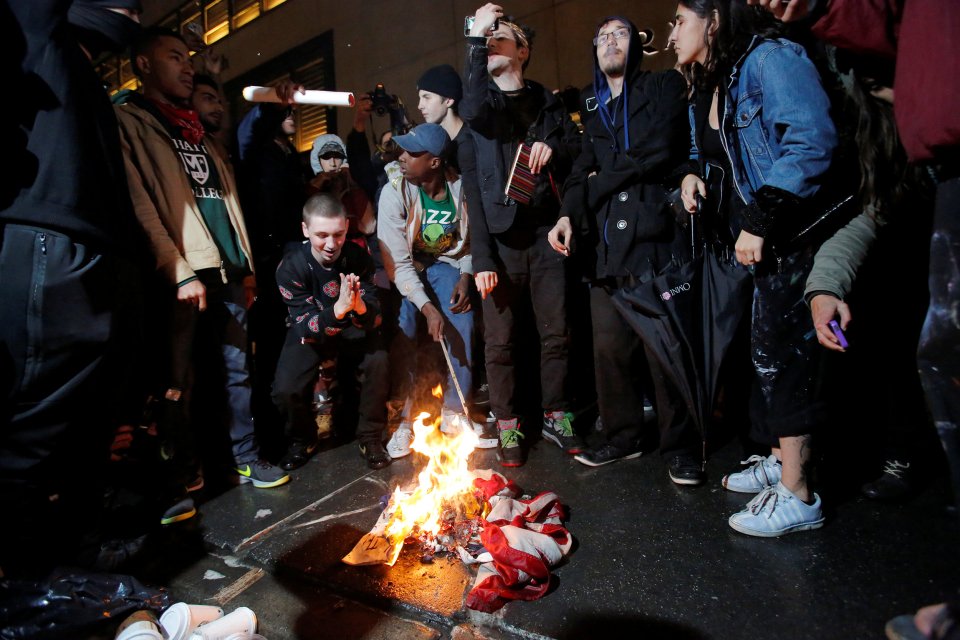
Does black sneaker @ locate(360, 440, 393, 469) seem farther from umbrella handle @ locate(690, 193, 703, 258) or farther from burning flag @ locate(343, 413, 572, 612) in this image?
umbrella handle @ locate(690, 193, 703, 258)

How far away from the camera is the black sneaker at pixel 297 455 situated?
13.3 ft

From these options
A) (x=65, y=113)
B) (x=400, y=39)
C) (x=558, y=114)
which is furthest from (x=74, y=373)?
(x=400, y=39)

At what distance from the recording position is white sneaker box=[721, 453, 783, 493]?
9.78 ft

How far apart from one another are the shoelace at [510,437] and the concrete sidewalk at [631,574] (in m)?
0.49

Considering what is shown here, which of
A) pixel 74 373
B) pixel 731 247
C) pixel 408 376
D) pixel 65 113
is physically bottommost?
pixel 408 376

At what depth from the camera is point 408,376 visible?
4.64 metres

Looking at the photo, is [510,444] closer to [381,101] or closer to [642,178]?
[642,178]

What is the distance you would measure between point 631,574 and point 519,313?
202 centimetres

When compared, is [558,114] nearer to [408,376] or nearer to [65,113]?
[408,376]

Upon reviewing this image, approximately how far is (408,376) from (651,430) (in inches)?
78.9

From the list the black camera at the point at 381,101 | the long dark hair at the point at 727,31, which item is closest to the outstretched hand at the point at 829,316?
the long dark hair at the point at 727,31

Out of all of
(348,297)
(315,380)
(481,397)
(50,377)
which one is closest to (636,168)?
(348,297)

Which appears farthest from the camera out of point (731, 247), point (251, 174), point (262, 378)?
point (262, 378)

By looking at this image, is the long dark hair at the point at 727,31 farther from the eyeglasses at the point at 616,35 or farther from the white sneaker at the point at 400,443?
the white sneaker at the point at 400,443
